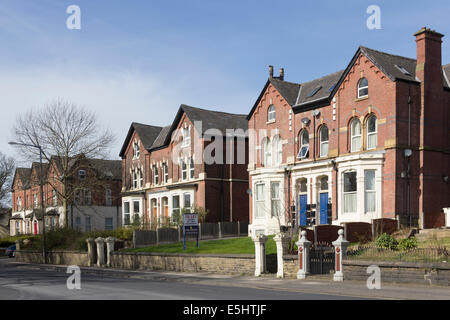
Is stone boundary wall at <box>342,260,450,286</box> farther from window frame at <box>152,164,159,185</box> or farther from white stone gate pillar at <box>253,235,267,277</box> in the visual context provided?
window frame at <box>152,164,159,185</box>

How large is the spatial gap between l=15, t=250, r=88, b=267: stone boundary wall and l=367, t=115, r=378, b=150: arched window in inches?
778

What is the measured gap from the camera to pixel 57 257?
41312 millimetres

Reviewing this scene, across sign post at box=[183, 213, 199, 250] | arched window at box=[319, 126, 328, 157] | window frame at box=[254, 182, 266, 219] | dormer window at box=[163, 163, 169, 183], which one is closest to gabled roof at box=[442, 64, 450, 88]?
arched window at box=[319, 126, 328, 157]

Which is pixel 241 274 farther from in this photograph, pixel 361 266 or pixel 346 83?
pixel 346 83

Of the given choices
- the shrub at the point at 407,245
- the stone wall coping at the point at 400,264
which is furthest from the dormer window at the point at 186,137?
the stone wall coping at the point at 400,264

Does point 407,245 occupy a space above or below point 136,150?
below

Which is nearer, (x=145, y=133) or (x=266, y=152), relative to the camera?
(x=266, y=152)

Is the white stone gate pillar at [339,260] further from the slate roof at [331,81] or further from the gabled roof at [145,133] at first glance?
the gabled roof at [145,133]

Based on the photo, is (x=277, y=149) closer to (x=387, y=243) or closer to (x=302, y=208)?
(x=302, y=208)

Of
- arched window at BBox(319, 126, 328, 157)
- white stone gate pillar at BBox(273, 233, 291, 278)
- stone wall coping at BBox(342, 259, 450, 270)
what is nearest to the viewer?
stone wall coping at BBox(342, 259, 450, 270)

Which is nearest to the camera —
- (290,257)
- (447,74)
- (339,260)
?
(339,260)

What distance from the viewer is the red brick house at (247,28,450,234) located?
95.6 feet

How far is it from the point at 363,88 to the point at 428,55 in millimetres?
3733

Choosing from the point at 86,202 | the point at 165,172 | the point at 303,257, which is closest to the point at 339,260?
the point at 303,257
